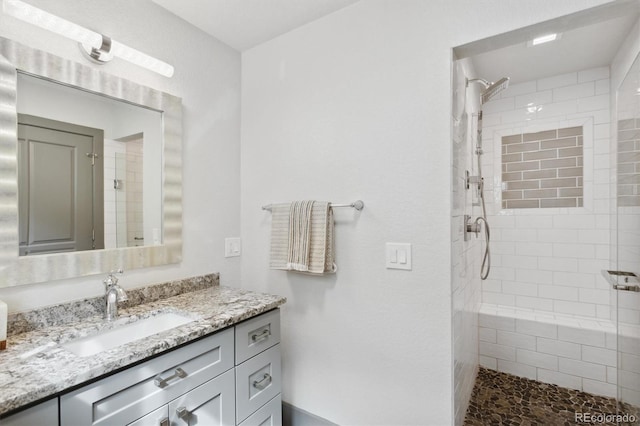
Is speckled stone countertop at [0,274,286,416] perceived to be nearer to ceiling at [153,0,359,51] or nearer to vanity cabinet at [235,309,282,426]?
vanity cabinet at [235,309,282,426]

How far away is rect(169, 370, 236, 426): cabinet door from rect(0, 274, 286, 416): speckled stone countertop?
0.21 metres

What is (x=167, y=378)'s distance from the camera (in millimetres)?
1078

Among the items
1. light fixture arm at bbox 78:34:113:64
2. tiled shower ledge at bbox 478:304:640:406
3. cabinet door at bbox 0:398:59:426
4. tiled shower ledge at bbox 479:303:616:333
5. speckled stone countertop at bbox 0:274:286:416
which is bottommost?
tiled shower ledge at bbox 478:304:640:406

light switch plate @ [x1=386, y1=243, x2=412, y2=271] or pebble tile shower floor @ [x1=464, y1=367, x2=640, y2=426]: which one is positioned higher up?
light switch plate @ [x1=386, y1=243, x2=412, y2=271]

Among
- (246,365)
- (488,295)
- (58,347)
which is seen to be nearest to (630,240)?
(488,295)

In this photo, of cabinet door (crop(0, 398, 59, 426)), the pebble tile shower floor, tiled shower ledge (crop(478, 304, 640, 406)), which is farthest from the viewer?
tiled shower ledge (crop(478, 304, 640, 406))

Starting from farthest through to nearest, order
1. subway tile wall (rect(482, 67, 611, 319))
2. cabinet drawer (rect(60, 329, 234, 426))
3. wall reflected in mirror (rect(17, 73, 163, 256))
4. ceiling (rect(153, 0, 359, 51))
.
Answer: subway tile wall (rect(482, 67, 611, 319))
ceiling (rect(153, 0, 359, 51))
wall reflected in mirror (rect(17, 73, 163, 256))
cabinet drawer (rect(60, 329, 234, 426))

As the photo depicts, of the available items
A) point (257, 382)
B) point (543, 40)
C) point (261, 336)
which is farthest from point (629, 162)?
point (257, 382)

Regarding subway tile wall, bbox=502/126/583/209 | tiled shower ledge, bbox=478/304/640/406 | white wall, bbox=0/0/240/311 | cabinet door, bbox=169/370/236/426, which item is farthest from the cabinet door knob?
subway tile wall, bbox=502/126/583/209

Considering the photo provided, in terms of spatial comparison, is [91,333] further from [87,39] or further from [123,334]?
[87,39]

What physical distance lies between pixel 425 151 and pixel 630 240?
3.30 feet

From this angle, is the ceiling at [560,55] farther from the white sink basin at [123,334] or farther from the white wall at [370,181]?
the white sink basin at [123,334]

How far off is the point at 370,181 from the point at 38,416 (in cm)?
145

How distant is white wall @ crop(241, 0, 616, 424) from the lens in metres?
1.42
